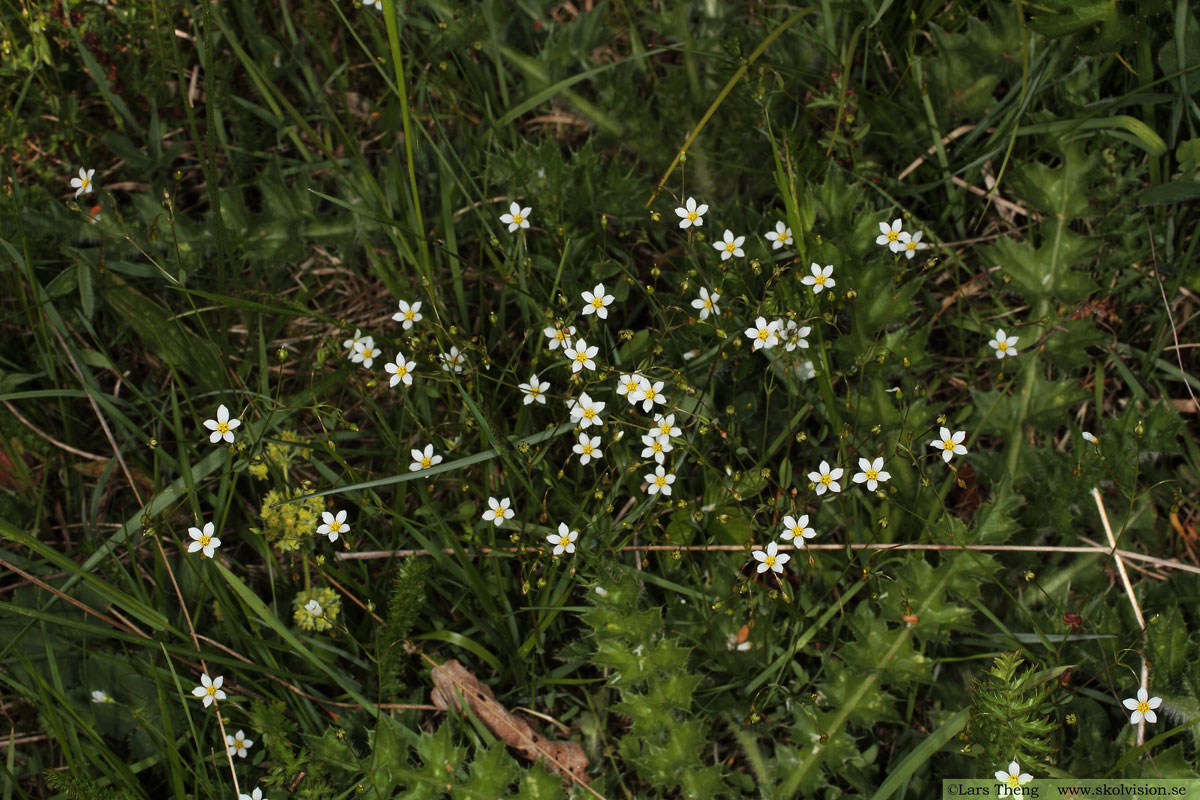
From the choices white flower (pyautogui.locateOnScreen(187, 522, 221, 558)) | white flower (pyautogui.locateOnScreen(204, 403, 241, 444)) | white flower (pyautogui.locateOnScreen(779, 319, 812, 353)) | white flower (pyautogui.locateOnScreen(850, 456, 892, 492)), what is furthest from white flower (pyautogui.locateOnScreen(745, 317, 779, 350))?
white flower (pyautogui.locateOnScreen(187, 522, 221, 558))

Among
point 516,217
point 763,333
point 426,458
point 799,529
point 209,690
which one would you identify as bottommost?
point 209,690

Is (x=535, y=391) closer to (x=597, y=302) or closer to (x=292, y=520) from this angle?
(x=597, y=302)

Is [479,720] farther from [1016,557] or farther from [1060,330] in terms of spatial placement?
[1060,330]

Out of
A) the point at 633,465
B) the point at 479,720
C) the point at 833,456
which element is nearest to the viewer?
the point at 633,465

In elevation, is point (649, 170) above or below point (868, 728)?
above

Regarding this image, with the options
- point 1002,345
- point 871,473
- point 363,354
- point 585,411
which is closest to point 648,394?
point 585,411

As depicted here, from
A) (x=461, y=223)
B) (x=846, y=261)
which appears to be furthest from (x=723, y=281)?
(x=461, y=223)

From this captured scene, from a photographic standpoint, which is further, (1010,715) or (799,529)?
(799,529)

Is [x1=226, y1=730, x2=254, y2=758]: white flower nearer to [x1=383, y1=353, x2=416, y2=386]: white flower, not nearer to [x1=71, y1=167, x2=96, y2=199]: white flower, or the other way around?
[x1=383, y1=353, x2=416, y2=386]: white flower
